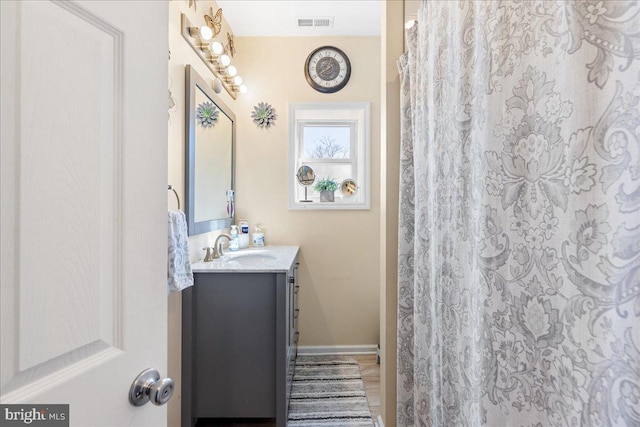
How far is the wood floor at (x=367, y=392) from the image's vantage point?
179 cm

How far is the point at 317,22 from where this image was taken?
8.23 feet

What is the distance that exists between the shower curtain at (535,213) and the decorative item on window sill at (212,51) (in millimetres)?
1419

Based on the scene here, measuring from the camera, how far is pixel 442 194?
94 centimetres

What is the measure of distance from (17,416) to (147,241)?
0.31 m

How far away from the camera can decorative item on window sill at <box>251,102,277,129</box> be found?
268 cm

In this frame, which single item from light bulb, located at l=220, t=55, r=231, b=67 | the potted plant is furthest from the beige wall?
light bulb, located at l=220, t=55, r=231, b=67

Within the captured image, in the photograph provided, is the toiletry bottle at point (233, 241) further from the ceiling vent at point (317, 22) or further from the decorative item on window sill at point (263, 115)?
the ceiling vent at point (317, 22)

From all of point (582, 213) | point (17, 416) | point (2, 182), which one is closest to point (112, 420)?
point (17, 416)

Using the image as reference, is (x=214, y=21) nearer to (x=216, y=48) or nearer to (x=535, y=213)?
(x=216, y=48)

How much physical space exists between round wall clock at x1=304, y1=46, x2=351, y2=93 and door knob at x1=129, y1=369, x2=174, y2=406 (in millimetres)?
2593

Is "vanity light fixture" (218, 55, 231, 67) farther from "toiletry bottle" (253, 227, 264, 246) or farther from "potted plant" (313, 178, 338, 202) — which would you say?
"toiletry bottle" (253, 227, 264, 246)

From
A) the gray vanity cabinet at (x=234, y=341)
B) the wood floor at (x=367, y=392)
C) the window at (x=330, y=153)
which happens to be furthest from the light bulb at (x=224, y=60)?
the wood floor at (x=367, y=392)

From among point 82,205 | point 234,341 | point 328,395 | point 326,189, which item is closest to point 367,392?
point 328,395

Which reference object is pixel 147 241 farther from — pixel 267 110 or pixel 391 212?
pixel 267 110
